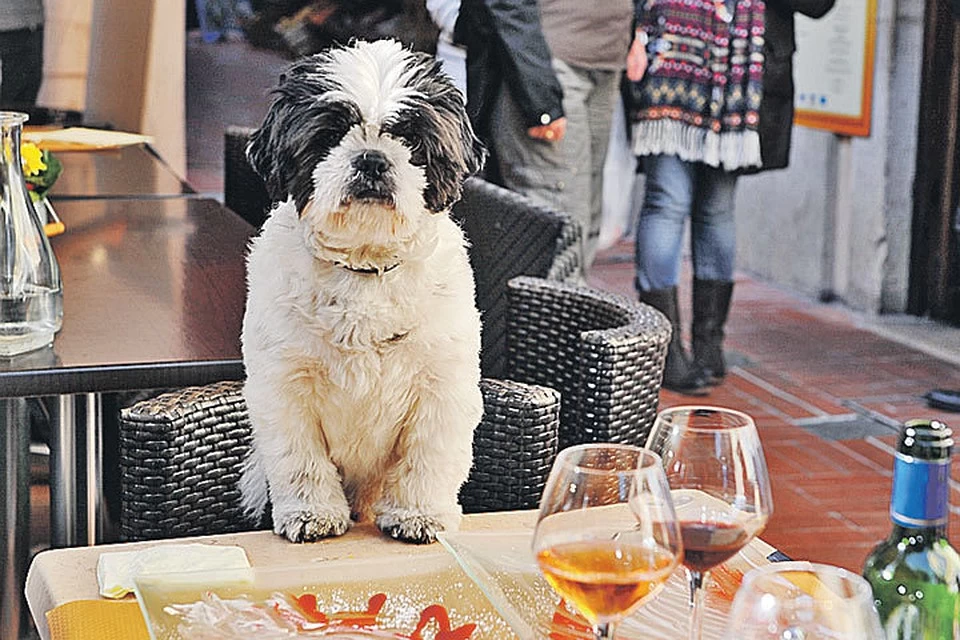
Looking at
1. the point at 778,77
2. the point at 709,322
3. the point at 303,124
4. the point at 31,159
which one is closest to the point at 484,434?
the point at 303,124

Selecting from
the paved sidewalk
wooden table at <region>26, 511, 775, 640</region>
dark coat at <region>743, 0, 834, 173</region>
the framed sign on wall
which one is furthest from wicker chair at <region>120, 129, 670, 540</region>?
the framed sign on wall

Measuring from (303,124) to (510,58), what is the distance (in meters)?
2.42

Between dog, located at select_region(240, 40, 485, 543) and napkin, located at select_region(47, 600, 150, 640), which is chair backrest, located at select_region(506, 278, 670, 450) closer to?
dog, located at select_region(240, 40, 485, 543)

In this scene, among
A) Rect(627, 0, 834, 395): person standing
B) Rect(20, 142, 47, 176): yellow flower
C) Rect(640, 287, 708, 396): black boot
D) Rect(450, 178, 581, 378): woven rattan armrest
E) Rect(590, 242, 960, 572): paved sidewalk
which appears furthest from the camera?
Rect(640, 287, 708, 396): black boot

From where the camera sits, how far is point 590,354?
211cm

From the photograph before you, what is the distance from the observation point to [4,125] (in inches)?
79.8

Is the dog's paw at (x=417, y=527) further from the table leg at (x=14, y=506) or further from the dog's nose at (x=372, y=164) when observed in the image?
the table leg at (x=14, y=506)

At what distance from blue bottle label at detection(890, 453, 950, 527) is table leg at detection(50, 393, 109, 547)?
1.48 metres

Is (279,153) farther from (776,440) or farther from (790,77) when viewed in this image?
(790,77)

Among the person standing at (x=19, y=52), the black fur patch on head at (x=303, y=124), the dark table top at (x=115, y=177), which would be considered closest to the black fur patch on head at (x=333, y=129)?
the black fur patch on head at (x=303, y=124)

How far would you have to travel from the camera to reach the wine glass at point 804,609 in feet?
2.94

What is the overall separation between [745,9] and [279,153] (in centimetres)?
321

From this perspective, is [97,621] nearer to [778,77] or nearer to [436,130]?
[436,130]

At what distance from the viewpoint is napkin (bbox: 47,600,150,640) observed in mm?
1359
